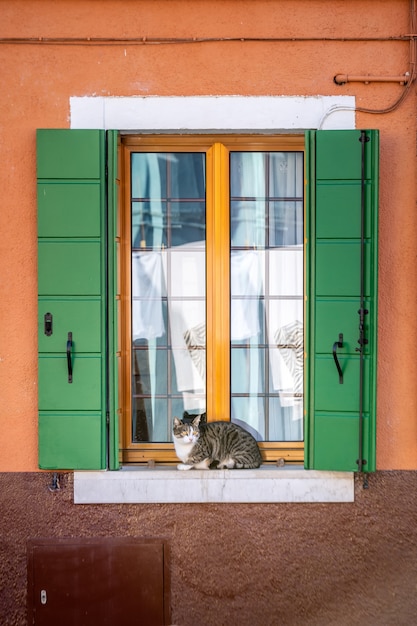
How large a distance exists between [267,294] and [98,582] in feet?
6.38

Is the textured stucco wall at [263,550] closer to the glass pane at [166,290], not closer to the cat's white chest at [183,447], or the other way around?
the cat's white chest at [183,447]

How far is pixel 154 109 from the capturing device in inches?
150

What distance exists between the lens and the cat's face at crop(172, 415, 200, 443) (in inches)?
146

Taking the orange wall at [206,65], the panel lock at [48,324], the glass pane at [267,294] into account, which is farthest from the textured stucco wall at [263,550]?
the orange wall at [206,65]

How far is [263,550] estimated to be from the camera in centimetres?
381

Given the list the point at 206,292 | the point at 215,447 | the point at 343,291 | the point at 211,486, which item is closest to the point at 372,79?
the point at 343,291

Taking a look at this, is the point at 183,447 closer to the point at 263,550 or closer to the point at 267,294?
the point at 263,550

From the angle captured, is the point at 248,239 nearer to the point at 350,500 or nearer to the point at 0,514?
the point at 350,500

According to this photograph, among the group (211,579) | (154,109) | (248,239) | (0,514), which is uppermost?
(154,109)

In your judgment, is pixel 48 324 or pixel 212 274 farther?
pixel 212 274

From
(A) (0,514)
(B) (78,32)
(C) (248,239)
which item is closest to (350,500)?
(C) (248,239)

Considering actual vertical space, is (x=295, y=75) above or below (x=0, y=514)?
above

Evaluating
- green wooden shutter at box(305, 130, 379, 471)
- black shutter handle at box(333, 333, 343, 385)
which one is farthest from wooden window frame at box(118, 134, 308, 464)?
black shutter handle at box(333, 333, 343, 385)

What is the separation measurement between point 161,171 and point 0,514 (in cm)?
223
